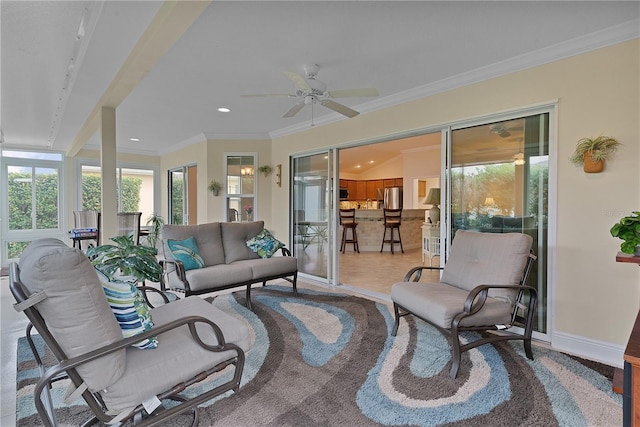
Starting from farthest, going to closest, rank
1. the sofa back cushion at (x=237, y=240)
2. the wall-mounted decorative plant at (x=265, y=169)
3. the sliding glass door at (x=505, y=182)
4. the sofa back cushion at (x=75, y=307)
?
the wall-mounted decorative plant at (x=265, y=169), the sofa back cushion at (x=237, y=240), the sliding glass door at (x=505, y=182), the sofa back cushion at (x=75, y=307)

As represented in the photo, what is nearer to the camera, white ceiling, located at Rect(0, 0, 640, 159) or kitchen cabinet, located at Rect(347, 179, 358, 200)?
white ceiling, located at Rect(0, 0, 640, 159)

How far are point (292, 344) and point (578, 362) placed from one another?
222 centimetres

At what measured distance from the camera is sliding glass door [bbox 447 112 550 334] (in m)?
2.92

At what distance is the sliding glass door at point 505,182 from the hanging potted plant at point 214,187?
4248mm

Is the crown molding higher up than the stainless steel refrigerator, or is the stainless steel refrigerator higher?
the crown molding

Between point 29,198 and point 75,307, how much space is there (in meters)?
7.46

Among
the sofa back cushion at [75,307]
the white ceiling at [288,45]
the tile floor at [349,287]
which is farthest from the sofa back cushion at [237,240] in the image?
the sofa back cushion at [75,307]

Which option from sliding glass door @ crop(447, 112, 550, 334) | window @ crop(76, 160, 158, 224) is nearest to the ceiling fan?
sliding glass door @ crop(447, 112, 550, 334)

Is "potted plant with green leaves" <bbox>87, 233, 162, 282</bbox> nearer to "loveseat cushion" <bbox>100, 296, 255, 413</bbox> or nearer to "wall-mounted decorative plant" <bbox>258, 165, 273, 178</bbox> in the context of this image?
"loveseat cushion" <bbox>100, 296, 255, 413</bbox>

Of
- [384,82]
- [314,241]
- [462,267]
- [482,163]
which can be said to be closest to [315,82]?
[384,82]

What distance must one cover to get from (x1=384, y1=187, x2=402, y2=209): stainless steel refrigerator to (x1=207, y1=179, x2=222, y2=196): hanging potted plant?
6062 millimetres

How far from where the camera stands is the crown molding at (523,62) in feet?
7.97

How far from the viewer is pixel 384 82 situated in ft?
11.4

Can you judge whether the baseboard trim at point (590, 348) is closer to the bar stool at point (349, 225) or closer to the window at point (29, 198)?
the bar stool at point (349, 225)
